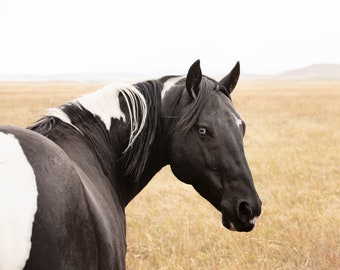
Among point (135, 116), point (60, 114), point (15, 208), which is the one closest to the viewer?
point (15, 208)

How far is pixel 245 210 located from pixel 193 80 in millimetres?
957

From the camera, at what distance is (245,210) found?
10.2 feet

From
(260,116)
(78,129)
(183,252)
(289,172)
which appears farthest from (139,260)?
(260,116)

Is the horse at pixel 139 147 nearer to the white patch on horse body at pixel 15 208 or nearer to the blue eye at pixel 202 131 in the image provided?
the blue eye at pixel 202 131

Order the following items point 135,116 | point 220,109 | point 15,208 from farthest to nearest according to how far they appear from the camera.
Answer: point 135,116
point 220,109
point 15,208

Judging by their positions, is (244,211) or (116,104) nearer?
(244,211)

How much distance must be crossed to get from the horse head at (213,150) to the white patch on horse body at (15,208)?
1.46 metres

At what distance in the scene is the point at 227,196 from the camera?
3.15 metres

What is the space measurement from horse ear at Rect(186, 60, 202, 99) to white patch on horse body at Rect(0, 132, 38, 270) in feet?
4.97

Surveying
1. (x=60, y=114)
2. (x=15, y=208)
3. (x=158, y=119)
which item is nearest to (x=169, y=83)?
(x=158, y=119)

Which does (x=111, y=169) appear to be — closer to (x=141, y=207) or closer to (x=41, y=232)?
(x=41, y=232)

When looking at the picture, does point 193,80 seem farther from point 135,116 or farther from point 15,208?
point 15,208

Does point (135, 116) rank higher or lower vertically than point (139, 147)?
higher

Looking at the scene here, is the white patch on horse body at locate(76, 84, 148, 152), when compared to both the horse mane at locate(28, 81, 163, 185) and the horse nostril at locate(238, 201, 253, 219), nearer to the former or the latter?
the horse mane at locate(28, 81, 163, 185)
